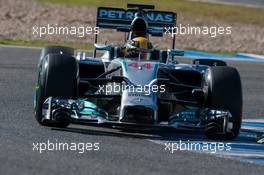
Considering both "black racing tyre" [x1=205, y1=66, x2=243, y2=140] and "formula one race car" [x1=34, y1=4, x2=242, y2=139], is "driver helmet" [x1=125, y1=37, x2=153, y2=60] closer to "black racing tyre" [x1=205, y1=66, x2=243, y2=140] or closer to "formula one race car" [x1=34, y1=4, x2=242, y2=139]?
"formula one race car" [x1=34, y1=4, x2=242, y2=139]

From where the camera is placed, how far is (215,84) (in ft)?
35.5

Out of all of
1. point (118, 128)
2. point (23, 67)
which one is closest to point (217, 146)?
point (118, 128)

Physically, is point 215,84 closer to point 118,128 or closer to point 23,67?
point 118,128

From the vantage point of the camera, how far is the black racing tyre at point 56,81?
10688 mm

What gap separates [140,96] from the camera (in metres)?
10.5

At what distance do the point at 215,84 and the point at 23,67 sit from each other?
6.75m

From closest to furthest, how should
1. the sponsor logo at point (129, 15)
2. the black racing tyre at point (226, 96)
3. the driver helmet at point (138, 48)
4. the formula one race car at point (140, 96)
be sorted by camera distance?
the formula one race car at point (140, 96)
the black racing tyre at point (226, 96)
the driver helmet at point (138, 48)
the sponsor logo at point (129, 15)

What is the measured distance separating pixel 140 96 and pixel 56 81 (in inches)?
40.5

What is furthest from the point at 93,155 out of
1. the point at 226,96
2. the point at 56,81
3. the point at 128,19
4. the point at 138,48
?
the point at 128,19

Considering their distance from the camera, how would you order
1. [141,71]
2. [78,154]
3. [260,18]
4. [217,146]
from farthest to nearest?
[260,18]
[141,71]
[217,146]
[78,154]

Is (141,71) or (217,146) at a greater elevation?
(141,71)

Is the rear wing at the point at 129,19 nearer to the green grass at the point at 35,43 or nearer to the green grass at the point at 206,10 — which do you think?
the green grass at the point at 35,43

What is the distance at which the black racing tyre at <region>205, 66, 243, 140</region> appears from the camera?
10.6 m

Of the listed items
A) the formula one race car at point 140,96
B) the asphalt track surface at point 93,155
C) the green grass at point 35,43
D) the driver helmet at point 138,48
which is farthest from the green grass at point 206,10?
the formula one race car at point 140,96
